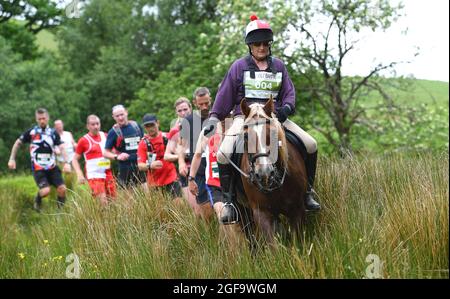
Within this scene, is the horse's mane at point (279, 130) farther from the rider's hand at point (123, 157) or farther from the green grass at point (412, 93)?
the green grass at point (412, 93)

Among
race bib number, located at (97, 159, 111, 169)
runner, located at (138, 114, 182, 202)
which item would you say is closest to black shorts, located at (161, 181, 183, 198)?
runner, located at (138, 114, 182, 202)

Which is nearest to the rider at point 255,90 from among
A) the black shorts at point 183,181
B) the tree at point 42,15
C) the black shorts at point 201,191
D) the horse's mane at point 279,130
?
the horse's mane at point 279,130

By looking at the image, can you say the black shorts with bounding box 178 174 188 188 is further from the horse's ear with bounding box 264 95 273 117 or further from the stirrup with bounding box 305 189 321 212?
the horse's ear with bounding box 264 95 273 117

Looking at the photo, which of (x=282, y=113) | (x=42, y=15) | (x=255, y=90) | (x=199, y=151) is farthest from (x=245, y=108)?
(x=42, y=15)

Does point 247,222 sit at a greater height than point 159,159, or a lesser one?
lesser

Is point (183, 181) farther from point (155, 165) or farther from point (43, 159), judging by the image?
point (43, 159)

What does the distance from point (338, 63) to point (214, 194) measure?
9.42m

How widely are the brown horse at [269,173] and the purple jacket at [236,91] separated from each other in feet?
1.97

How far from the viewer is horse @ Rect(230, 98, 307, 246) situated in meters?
6.07

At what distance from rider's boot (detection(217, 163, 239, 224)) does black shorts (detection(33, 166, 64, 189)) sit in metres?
8.00

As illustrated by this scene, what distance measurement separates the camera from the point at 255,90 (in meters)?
6.93

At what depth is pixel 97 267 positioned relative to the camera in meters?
7.13

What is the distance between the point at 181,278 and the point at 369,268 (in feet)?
6.30

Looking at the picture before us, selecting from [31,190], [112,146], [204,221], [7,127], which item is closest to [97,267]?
[204,221]
